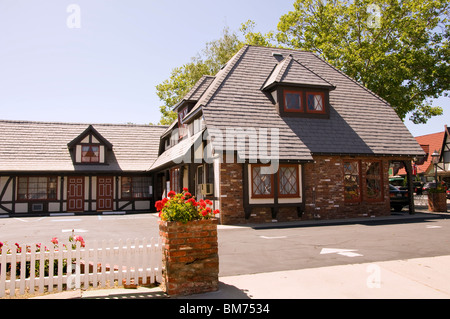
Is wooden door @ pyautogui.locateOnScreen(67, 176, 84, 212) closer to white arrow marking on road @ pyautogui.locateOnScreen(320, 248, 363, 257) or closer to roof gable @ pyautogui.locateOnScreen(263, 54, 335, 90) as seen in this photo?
roof gable @ pyautogui.locateOnScreen(263, 54, 335, 90)

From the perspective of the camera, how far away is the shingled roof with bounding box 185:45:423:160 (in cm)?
1582

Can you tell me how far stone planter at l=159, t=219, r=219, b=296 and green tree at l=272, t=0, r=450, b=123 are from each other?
22160mm

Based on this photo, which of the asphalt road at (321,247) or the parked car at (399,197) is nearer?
the asphalt road at (321,247)

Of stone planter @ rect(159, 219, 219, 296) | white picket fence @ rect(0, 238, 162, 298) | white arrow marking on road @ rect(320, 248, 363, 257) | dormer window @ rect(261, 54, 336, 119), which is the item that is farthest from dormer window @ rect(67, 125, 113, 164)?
stone planter @ rect(159, 219, 219, 296)

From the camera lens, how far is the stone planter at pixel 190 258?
5.24 metres

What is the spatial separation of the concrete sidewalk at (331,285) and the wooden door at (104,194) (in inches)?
808

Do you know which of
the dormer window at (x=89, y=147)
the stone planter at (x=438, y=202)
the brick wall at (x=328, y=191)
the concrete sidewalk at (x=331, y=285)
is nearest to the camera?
the concrete sidewalk at (x=331, y=285)

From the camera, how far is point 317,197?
16.2 meters

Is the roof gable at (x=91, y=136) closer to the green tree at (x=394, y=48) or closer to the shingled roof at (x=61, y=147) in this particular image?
the shingled roof at (x=61, y=147)

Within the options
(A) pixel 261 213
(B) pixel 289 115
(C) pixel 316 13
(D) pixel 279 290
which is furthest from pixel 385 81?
(D) pixel 279 290

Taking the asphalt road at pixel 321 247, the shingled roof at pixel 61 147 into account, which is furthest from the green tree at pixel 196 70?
the asphalt road at pixel 321 247

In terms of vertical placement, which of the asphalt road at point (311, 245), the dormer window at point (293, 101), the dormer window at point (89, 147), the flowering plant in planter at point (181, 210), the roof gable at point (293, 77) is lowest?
the asphalt road at point (311, 245)
